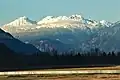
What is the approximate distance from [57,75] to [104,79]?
17.9m

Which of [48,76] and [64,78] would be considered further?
[48,76]

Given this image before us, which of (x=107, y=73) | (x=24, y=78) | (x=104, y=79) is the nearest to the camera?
(x=104, y=79)

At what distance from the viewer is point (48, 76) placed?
107m

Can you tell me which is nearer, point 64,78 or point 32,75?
point 64,78

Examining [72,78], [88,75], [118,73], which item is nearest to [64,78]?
[72,78]

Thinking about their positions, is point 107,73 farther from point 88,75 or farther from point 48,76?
point 48,76

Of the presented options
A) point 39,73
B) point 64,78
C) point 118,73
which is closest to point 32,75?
point 39,73

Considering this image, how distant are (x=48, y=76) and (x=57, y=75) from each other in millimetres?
3026

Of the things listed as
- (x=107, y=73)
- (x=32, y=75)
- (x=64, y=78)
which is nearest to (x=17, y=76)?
(x=32, y=75)

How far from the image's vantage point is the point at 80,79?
9612cm

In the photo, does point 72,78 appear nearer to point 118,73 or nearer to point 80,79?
point 80,79

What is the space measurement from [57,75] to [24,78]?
1036cm

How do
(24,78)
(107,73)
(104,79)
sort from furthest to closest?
1. (107,73)
2. (24,78)
3. (104,79)

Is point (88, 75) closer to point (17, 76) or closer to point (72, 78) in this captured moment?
point (72, 78)
